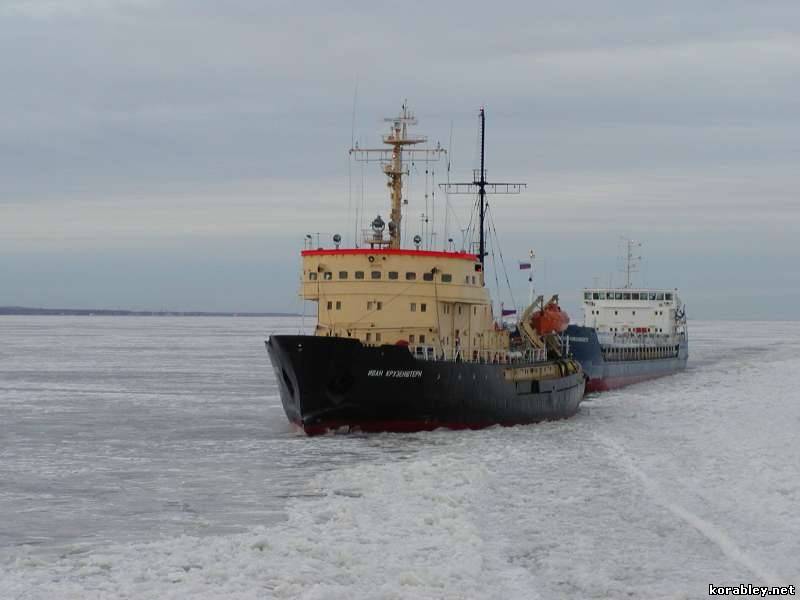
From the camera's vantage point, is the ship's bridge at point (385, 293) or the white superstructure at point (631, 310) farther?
the white superstructure at point (631, 310)

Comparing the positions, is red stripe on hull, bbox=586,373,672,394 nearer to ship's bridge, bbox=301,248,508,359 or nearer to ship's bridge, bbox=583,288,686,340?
ship's bridge, bbox=583,288,686,340

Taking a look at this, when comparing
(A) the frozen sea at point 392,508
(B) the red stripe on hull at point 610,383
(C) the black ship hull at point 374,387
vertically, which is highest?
(C) the black ship hull at point 374,387

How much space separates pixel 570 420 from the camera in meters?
38.7

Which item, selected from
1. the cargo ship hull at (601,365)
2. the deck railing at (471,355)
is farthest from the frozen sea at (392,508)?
the cargo ship hull at (601,365)

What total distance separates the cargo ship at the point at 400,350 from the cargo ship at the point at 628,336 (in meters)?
17.3

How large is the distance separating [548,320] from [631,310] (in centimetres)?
3635

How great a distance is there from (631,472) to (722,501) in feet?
13.6

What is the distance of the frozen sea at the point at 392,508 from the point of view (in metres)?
14.5

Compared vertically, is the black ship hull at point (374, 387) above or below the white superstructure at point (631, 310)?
below

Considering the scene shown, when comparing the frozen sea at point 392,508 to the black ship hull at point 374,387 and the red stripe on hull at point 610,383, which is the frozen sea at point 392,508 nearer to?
the black ship hull at point 374,387

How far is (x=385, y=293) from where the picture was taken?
3278 cm

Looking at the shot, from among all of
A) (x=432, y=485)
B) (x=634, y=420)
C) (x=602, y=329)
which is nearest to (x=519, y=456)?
(x=432, y=485)

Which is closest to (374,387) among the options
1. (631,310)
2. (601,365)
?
(601,365)

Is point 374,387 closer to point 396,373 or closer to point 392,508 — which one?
point 396,373
